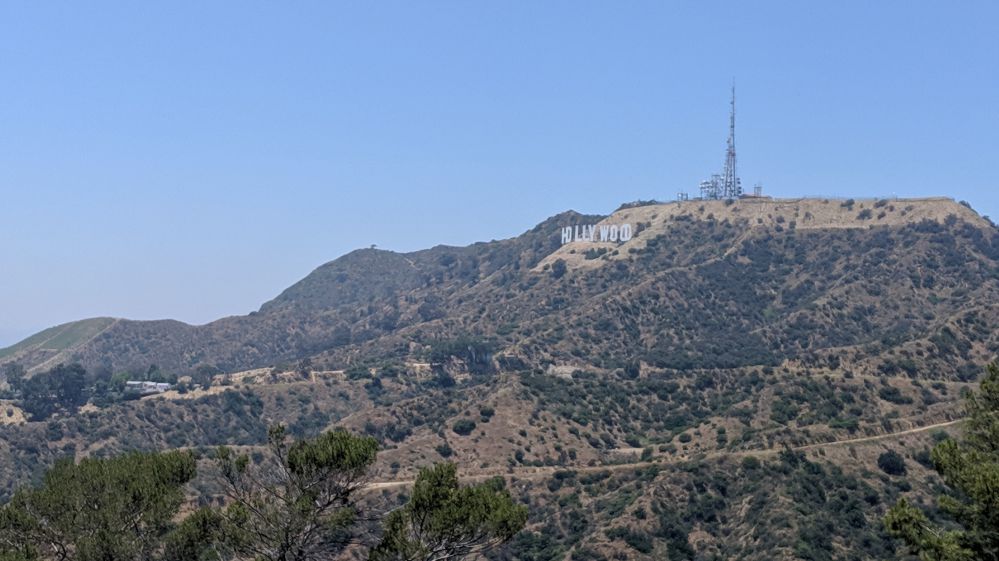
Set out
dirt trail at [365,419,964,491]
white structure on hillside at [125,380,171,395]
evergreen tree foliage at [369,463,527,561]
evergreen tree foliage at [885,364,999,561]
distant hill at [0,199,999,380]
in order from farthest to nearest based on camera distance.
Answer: white structure on hillside at [125,380,171,395], distant hill at [0,199,999,380], dirt trail at [365,419,964,491], evergreen tree foliage at [369,463,527,561], evergreen tree foliage at [885,364,999,561]

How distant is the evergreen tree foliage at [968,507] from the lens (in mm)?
32594

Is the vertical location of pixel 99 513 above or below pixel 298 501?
below

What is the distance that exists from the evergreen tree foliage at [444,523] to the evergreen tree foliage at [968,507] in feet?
39.1

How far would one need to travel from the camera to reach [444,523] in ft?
116

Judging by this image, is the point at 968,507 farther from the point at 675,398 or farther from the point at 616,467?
the point at 675,398

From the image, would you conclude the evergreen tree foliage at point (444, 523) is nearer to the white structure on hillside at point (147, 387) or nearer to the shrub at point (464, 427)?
the shrub at point (464, 427)

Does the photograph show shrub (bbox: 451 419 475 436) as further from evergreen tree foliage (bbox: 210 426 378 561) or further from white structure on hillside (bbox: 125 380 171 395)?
evergreen tree foliage (bbox: 210 426 378 561)

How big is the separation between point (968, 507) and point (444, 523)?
1548 cm

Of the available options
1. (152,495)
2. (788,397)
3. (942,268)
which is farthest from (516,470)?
(942,268)

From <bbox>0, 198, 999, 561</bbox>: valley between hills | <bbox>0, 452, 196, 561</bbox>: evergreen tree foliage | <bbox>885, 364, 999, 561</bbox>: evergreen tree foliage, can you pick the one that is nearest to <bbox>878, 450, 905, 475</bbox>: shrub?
<bbox>0, 198, 999, 561</bbox>: valley between hills

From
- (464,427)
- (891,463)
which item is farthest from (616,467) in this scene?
(891,463)

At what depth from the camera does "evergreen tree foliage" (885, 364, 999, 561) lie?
32.6 metres

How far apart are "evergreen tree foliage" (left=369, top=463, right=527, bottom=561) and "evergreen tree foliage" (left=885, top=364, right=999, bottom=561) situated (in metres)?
11.9

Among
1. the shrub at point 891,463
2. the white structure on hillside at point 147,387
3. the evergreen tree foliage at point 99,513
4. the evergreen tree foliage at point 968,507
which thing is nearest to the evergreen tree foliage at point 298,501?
the evergreen tree foliage at point 99,513
